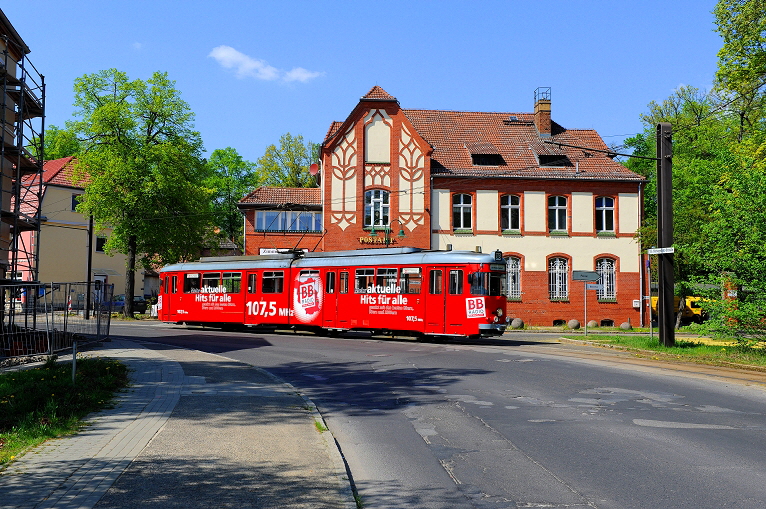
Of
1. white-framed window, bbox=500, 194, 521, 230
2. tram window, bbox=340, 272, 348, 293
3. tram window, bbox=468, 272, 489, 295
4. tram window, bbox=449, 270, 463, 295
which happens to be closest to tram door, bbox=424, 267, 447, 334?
tram window, bbox=449, 270, 463, 295

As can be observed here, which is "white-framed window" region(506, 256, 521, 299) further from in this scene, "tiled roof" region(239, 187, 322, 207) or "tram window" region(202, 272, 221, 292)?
"tram window" region(202, 272, 221, 292)

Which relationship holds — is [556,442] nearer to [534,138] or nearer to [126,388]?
[126,388]

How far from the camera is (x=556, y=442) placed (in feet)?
27.5

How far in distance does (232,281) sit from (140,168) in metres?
12.7

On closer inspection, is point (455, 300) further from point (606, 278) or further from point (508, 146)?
point (508, 146)

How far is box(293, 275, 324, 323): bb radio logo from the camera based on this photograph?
1075 inches

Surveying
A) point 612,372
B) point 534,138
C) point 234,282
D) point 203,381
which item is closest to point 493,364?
point 612,372

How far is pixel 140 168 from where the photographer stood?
129 ft

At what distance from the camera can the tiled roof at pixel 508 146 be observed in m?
39.8

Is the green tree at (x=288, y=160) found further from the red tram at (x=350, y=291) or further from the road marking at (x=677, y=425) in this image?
the road marking at (x=677, y=425)

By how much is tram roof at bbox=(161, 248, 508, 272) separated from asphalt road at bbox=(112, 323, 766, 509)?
20.1ft

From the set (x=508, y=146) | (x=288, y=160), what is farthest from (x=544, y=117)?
(x=288, y=160)

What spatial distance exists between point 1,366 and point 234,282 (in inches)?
635

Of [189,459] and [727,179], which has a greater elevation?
[727,179]
